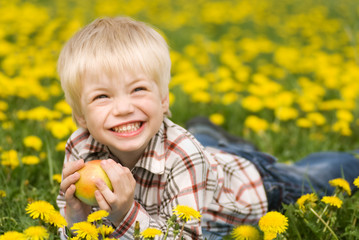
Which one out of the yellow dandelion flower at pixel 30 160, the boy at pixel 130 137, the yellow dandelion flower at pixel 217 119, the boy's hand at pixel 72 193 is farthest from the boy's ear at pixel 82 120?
the yellow dandelion flower at pixel 217 119

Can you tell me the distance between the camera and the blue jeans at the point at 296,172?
6.88 feet

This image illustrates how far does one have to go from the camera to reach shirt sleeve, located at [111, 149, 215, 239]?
1.44 metres

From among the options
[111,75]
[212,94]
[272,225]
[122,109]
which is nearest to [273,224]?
[272,225]

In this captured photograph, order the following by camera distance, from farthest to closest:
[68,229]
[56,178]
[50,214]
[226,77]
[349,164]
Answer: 1. [226,77]
2. [349,164]
3. [56,178]
4. [68,229]
5. [50,214]

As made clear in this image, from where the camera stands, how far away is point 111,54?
1.47 m

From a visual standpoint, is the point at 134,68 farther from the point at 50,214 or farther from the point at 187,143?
the point at 50,214

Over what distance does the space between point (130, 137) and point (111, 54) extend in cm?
27

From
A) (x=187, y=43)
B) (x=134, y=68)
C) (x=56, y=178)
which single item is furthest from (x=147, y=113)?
(x=187, y=43)

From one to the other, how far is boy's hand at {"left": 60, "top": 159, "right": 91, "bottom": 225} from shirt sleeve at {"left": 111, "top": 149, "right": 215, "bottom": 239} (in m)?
0.14

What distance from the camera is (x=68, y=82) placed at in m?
1.54

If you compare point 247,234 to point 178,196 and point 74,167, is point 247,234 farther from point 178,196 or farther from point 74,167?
point 74,167

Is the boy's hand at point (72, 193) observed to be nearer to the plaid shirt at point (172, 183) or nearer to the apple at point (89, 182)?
the apple at point (89, 182)

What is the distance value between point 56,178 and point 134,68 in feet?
2.12

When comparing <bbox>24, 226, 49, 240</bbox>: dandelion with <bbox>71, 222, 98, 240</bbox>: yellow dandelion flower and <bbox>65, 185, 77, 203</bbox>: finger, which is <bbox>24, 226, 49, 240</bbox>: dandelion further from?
<bbox>65, 185, 77, 203</bbox>: finger
